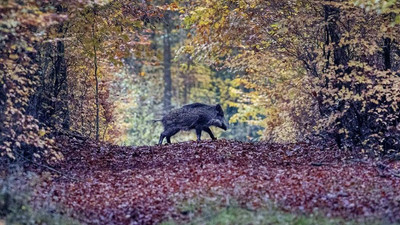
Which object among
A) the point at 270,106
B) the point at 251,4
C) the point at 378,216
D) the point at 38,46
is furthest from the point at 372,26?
the point at 270,106

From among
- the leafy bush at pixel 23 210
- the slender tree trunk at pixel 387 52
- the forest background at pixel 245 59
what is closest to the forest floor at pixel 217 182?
the leafy bush at pixel 23 210

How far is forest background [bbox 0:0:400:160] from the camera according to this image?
11477 millimetres

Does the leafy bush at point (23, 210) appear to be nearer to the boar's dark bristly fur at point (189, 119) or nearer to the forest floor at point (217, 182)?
the forest floor at point (217, 182)

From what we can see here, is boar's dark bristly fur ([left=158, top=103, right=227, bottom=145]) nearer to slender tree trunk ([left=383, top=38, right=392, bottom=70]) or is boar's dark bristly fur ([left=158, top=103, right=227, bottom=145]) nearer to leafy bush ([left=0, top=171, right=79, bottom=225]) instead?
slender tree trunk ([left=383, top=38, right=392, bottom=70])

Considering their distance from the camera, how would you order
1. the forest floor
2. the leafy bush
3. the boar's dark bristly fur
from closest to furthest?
the leafy bush
the forest floor
the boar's dark bristly fur

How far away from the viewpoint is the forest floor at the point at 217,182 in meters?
9.87

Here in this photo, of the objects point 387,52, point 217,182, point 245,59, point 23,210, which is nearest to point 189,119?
point 245,59

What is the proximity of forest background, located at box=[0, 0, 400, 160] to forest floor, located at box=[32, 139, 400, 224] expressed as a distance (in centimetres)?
93

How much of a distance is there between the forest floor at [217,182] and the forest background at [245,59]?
3.04ft

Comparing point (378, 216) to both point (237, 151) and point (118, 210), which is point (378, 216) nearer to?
point (118, 210)

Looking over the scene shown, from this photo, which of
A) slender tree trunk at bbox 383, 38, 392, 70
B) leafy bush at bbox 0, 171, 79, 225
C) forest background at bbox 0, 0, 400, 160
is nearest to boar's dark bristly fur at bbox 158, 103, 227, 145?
forest background at bbox 0, 0, 400, 160

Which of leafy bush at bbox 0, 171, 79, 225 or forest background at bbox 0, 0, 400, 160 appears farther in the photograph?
forest background at bbox 0, 0, 400, 160

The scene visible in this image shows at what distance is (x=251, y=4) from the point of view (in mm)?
15961

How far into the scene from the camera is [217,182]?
11.6 meters
